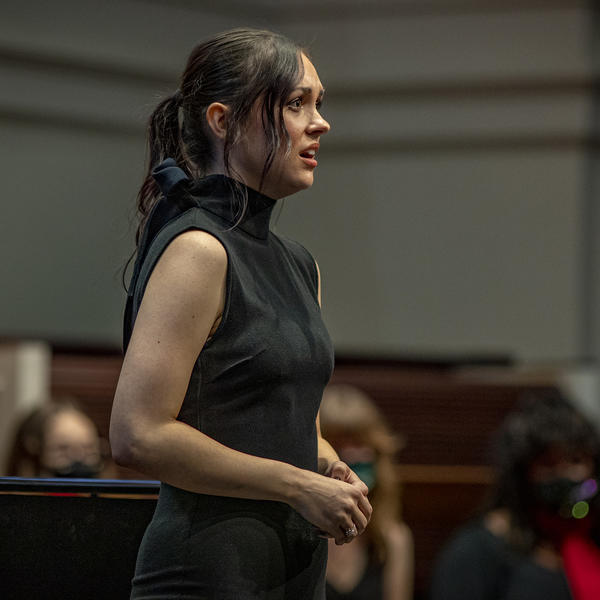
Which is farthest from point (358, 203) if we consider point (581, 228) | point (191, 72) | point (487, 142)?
point (191, 72)

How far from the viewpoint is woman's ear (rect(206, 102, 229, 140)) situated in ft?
4.93

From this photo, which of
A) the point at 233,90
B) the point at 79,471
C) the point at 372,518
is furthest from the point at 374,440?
the point at 233,90

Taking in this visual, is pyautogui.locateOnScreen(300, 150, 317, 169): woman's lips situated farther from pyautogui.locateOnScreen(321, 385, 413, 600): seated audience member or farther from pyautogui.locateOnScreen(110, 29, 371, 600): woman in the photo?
pyautogui.locateOnScreen(321, 385, 413, 600): seated audience member

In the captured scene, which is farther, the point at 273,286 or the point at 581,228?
the point at 581,228

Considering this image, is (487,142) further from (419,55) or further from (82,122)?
(82,122)

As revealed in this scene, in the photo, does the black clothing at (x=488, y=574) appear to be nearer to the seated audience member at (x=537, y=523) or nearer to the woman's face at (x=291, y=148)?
the seated audience member at (x=537, y=523)

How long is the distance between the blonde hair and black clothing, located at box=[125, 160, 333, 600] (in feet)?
6.90

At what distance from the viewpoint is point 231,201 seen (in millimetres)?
1507

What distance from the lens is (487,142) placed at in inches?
240

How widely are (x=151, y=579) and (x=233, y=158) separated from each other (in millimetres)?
564

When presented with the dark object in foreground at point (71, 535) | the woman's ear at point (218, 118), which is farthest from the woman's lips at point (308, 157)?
the dark object in foreground at point (71, 535)

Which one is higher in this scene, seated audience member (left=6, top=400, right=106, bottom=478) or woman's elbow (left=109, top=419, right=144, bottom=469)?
woman's elbow (left=109, top=419, right=144, bottom=469)

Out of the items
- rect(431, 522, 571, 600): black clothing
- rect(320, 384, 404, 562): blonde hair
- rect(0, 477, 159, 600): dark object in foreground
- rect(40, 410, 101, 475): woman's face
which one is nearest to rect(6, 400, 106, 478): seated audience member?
rect(40, 410, 101, 475): woman's face

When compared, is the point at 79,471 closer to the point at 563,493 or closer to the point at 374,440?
the point at 374,440
